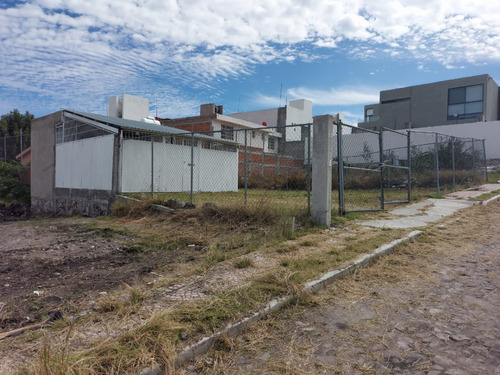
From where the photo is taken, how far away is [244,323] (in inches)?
121

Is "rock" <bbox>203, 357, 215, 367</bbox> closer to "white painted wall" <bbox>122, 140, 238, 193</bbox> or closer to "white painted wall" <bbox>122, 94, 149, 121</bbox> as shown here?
"white painted wall" <bbox>122, 140, 238, 193</bbox>

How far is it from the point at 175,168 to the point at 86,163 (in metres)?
3.62

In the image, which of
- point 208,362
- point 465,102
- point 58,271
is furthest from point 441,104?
point 208,362

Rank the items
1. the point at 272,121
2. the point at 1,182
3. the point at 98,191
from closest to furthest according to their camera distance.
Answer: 1. the point at 98,191
2. the point at 1,182
3. the point at 272,121

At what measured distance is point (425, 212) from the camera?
9156 millimetres

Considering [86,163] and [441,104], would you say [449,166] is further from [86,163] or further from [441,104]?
[441,104]

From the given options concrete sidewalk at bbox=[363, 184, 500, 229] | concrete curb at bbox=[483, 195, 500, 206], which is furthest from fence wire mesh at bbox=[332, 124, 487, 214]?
concrete curb at bbox=[483, 195, 500, 206]

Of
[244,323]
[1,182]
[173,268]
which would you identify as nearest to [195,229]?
[173,268]

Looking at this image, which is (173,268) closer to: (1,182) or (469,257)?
(469,257)

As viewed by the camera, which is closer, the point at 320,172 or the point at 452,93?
the point at 320,172

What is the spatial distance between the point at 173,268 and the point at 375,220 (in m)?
4.98

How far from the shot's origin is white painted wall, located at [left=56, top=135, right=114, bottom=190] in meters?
13.0

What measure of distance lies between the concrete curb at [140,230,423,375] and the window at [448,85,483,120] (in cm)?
3592

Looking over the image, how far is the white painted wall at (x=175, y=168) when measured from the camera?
44.2 feet
